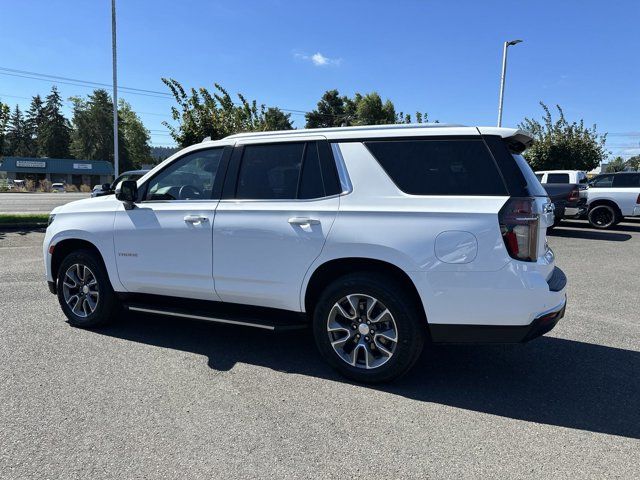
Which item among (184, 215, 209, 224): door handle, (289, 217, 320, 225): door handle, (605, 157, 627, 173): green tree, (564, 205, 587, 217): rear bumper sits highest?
(605, 157, 627, 173): green tree

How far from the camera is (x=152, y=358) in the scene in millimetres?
4164

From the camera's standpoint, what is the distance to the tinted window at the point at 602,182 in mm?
15727

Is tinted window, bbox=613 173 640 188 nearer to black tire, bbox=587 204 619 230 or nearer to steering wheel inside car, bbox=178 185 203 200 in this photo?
black tire, bbox=587 204 619 230

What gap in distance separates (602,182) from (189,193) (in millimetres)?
15909

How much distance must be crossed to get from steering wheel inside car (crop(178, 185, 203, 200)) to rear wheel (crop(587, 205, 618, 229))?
15491 mm

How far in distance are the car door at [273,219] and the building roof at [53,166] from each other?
235 feet

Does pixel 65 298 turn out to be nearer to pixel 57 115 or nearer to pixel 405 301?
pixel 405 301

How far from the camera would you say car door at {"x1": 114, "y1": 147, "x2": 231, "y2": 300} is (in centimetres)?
418

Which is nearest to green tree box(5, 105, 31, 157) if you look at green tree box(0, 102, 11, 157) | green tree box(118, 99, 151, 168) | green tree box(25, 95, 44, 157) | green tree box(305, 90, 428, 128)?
green tree box(25, 95, 44, 157)

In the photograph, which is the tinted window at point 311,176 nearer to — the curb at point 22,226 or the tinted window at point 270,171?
the tinted window at point 270,171

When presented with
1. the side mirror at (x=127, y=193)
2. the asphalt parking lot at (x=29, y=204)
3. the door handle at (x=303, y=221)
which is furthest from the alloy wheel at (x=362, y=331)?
the asphalt parking lot at (x=29, y=204)

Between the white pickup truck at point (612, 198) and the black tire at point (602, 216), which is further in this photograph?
the black tire at point (602, 216)

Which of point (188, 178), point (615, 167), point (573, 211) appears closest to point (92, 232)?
point (188, 178)

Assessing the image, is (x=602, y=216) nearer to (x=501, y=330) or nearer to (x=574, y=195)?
(x=574, y=195)
